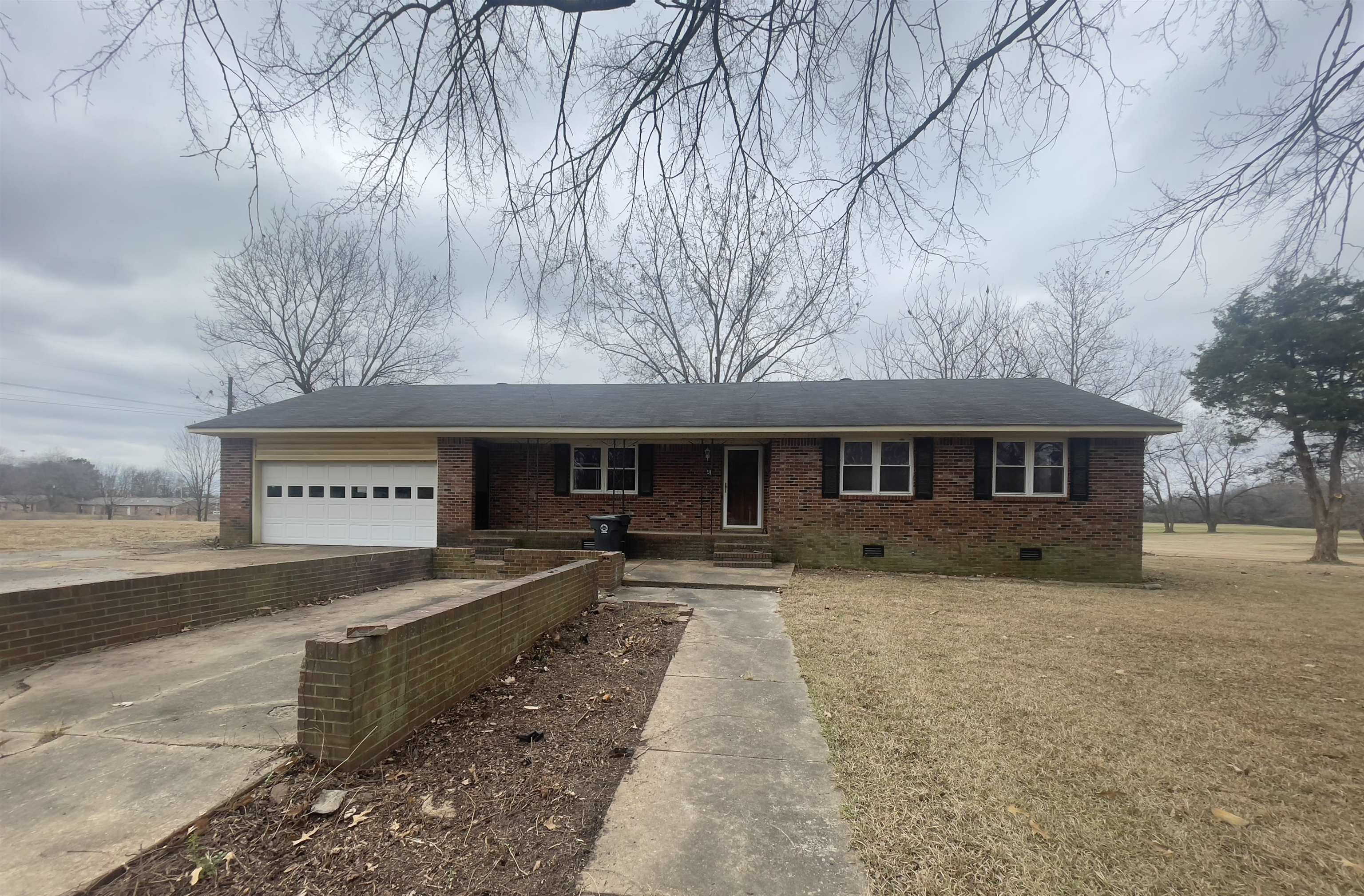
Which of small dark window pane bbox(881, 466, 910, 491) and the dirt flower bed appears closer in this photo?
the dirt flower bed

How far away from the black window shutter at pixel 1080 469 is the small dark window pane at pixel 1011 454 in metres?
0.85

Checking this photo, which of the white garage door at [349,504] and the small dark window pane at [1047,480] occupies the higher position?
the small dark window pane at [1047,480]

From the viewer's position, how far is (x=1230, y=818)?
2.61m

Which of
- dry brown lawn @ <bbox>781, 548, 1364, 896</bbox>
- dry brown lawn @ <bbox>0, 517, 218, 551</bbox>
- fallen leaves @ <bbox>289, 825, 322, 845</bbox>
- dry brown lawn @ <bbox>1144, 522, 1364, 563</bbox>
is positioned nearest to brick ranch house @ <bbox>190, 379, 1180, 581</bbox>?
dry brown lawn @ <bbox>0, 517, 218, 551</bbox>

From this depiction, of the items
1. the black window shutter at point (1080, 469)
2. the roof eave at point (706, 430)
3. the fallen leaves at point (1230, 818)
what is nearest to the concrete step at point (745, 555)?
the roof eave at point (706, 430)

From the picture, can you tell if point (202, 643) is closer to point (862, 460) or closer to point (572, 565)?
point (572, 565)

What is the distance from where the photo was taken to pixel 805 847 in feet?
7.83

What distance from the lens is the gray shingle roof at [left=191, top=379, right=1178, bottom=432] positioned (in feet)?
37.7

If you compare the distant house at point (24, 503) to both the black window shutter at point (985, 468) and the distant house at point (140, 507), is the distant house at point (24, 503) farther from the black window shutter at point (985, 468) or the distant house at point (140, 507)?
the black window shutter at point (985, 468)

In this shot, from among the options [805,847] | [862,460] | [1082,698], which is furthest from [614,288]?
[862,460]

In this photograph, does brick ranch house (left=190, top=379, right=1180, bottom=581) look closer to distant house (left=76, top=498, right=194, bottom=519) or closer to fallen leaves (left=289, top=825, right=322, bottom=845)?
fallen leaves (left=289, top=825, right=322, bottom=845)

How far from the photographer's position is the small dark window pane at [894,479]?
11742 millimetres

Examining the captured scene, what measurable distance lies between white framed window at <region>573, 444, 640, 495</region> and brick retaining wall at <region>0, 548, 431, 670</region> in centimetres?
611

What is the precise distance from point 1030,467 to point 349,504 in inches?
595
